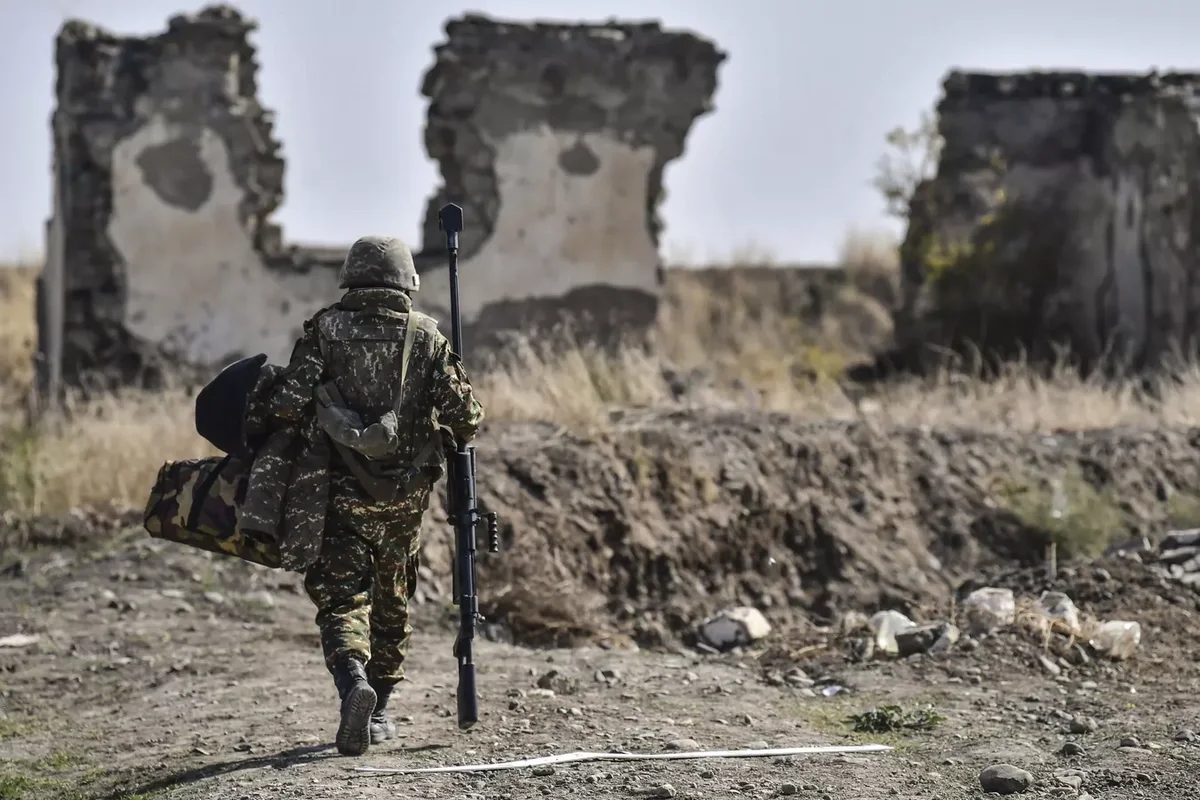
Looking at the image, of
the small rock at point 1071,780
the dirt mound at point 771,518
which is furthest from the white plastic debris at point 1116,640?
the small rock at point 1071,780

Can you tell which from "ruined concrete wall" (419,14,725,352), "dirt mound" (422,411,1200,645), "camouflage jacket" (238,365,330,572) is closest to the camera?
"camouflage jacket" (238,365,330,572)

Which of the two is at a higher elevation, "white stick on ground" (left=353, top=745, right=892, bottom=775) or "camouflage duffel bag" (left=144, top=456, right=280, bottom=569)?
"camouflage duffel bag" (left=144, top=456, right=280, bottom=569)

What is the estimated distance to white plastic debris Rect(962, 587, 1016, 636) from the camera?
8234 mm

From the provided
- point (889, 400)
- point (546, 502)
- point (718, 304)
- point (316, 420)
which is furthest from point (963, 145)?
point (316, 420)

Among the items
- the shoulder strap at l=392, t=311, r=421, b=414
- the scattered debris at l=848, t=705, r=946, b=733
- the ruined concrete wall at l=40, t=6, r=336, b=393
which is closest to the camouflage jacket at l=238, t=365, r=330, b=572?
the shoulder strap at l=392, t=311, r=421, b=414

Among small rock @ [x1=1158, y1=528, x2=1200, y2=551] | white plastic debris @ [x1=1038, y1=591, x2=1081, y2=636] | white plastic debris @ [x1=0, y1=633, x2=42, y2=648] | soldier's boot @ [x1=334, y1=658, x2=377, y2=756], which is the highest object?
soldier's boot @ [x1=334, y1=658, x2=377, y2=756]

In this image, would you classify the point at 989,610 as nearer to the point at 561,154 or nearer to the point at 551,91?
the point at 561,154

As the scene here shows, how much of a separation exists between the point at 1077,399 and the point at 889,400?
1.63 m

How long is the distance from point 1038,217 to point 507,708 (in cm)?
1167

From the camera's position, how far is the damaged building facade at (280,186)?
1502 cm

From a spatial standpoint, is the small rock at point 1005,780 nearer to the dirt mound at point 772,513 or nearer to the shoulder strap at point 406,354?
the shoulder strap at point 406,354

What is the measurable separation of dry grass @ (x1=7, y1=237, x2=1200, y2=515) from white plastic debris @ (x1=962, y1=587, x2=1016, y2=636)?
301 centimetres

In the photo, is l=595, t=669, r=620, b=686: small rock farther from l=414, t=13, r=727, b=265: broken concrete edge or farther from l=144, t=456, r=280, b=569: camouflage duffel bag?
l=414, t=13, r=727, b=265: broken concrete edge

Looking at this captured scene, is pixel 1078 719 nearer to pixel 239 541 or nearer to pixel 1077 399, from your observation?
pixel 239 541
